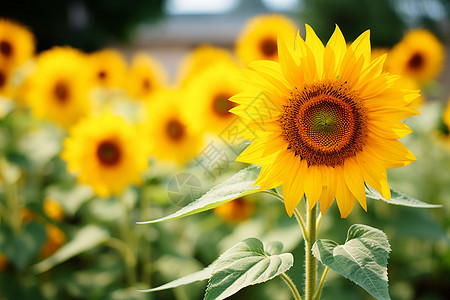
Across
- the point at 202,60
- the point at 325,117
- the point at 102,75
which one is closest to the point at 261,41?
the point at 202,60

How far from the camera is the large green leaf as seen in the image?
0.79 m

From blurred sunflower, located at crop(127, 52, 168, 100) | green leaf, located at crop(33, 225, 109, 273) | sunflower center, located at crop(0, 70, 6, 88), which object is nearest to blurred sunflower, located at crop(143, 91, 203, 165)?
green leaf, located at crop(33, 225, 109, 273)

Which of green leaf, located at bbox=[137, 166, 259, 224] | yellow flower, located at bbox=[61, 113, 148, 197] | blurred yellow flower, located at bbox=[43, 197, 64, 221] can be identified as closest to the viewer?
green leaf, located at bbox=[137, 166, 259, 224]

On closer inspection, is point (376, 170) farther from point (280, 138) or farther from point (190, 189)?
point (190, 189)

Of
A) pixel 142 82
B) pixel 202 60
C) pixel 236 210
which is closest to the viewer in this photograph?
pixel 236 210

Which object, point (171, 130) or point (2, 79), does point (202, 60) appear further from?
point (2, 79)

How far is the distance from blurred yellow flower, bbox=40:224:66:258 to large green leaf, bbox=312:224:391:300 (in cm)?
207

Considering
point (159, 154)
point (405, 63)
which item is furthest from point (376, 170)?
point (405, 63)

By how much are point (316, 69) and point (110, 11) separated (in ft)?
42.6

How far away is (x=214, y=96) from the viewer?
2.69 m

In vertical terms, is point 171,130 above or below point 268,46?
below

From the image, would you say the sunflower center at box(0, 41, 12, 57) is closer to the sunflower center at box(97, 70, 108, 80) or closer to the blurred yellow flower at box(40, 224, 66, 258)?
the sunflower center at box(97, 70, 108, 80)

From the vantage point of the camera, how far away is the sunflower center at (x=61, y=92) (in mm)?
3055

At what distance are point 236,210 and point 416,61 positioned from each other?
2250 millimetres
